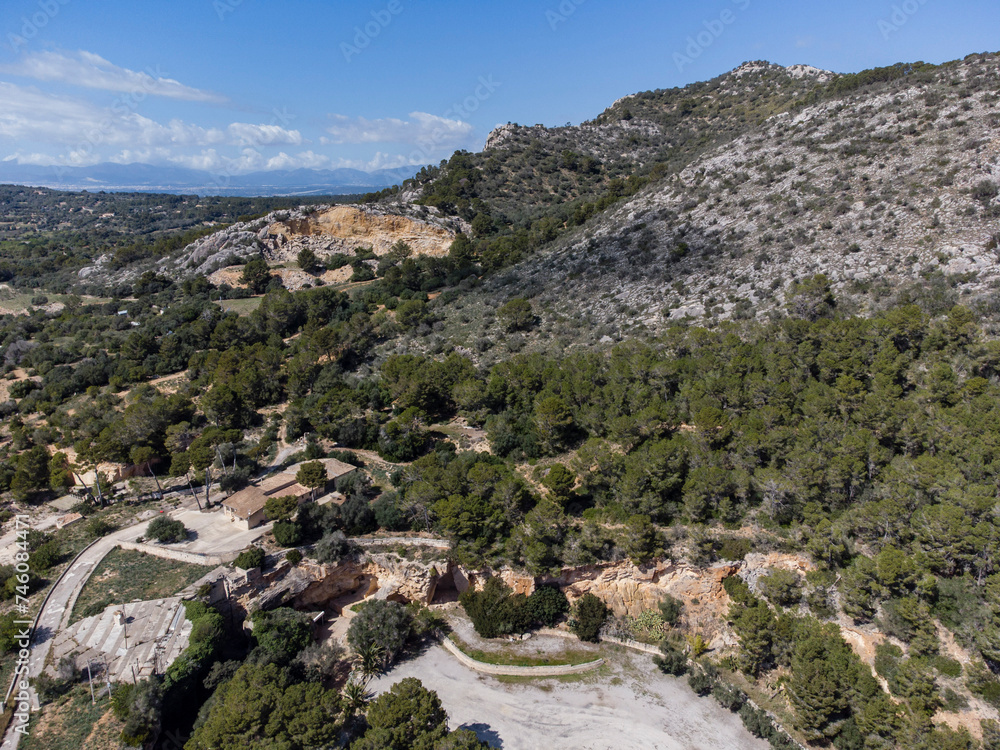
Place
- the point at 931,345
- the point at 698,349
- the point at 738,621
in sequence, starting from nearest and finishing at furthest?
the point at 738,621
the point at 931,345
the point at 698,349

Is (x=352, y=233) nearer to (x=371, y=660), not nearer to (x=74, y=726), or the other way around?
(x=371, y=660)

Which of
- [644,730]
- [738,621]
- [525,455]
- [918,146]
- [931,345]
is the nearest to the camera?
[644,730]

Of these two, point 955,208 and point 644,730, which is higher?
point 955,208

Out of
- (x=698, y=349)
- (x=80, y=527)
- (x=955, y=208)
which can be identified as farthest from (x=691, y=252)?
(x=80, y=527)

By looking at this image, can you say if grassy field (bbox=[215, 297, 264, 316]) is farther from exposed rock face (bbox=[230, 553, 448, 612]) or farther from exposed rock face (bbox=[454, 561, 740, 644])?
exposed rock face (bbox=[454, 561, 740, 644])

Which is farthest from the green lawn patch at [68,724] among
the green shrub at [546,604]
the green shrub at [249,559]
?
the green shrub at [546,604]

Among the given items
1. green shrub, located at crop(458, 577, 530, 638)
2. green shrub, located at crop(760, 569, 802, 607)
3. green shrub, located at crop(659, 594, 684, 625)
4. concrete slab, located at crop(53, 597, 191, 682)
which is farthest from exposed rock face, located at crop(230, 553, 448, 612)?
green shrub, located at crop(760, 569, 802, 607)

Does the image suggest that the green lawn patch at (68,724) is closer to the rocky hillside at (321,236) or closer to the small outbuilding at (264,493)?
the small outbuilding at (264,493)

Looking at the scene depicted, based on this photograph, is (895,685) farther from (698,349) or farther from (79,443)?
(79,443)

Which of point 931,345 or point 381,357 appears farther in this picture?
point 381,357
